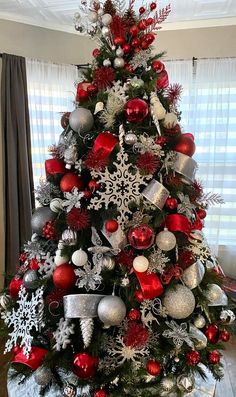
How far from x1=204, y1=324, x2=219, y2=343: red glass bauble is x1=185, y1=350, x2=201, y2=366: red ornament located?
0.41 ft

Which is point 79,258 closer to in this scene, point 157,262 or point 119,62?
point 157,262

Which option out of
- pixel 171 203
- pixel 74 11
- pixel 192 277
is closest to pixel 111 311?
pixel 192 277

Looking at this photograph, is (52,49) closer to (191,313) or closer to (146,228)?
(146,228)

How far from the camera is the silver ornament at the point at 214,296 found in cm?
121

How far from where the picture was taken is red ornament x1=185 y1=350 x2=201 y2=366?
1099 mm

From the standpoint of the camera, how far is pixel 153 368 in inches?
42.4

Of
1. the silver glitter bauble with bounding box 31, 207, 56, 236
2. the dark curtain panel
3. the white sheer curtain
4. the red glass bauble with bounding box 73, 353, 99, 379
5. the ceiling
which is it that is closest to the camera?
the red glass bauble with bounding box 73, 353, 99, 379

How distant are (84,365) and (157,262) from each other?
0.40 metres

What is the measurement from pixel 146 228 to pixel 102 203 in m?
0.20

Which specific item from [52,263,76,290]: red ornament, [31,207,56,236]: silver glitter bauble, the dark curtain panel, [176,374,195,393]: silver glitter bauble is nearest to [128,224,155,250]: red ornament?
[52,263,76,290]: red ornament

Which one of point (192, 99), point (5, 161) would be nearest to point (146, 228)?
point (5, 161)

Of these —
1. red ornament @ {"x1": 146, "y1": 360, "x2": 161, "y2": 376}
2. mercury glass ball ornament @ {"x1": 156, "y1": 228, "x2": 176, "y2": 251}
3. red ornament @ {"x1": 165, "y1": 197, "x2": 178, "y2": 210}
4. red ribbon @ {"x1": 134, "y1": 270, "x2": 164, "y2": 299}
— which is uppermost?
red ornament @ {"x1": 165, "y1": 197, "x2": 178, "y2": 210}

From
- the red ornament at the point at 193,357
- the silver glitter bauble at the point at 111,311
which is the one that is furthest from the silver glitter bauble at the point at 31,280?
the red ornament at the point at 193,357

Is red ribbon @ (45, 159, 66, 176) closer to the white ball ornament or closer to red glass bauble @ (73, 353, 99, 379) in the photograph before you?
the white ball ornament
